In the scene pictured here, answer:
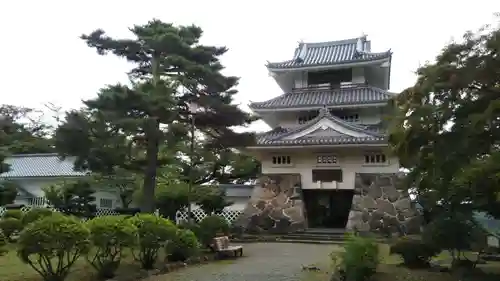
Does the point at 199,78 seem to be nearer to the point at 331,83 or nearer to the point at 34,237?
the point at 331,83

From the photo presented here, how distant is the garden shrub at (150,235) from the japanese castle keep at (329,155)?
974cm

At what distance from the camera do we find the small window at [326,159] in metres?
20.2

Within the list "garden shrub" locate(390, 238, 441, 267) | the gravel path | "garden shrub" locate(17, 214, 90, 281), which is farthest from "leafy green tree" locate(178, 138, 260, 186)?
"garden shrub" locate(17, 214, 90, 281)

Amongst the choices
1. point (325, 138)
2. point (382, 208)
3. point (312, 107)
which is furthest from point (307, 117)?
point (382, 208)

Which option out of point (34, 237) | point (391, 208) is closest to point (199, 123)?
point (391, 208)

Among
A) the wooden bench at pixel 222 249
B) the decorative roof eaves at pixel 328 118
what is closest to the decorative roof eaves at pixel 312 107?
the decorative roof eaves at pixel 328 118

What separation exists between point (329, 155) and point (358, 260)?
1231cm

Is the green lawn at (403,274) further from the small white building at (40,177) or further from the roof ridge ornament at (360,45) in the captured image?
the small white building at (40,177)

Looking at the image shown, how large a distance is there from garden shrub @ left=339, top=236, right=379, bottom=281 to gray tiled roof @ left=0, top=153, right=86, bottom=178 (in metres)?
22.8

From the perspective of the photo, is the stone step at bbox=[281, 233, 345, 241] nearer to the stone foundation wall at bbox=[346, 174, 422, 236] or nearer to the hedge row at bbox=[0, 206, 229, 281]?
the stone foundation wall at bbox=[346, 174, 422, 236]

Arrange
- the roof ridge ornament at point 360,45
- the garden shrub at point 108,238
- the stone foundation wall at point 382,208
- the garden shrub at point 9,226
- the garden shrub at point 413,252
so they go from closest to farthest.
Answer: the garden shrub at point 108,238 → the garden shrub at point 413,252 → the garden shrub at point 9,226 → the stone foundation wall at point 382,208 → the roof ridge ornament at point 360,45

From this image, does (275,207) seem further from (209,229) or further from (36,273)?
(36,273)

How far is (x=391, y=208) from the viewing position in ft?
61.2

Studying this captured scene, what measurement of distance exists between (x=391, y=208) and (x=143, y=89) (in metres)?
11.0
